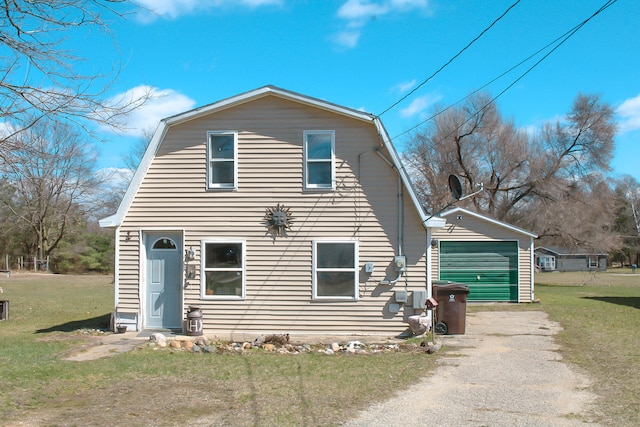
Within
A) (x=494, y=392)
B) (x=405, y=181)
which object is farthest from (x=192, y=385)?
(x=405, y=181)

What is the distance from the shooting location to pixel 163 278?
1345 centimetres

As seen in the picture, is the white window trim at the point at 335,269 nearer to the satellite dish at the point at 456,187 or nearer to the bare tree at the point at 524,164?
the satellite dish at the point at 456,187

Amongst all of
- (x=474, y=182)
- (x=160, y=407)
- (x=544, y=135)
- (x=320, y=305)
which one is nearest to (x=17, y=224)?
(x=474, y=182)

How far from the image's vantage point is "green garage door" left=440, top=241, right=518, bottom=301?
23.0 meters

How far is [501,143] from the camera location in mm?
35500

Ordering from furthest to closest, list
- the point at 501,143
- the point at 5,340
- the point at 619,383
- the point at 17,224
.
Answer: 1. the point at 17,224
2. the point at 501,143
3. the point at 5,340
4. the point at 619,383

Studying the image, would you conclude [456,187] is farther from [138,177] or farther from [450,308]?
[138,177]

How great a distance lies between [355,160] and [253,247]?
2852 millimetres

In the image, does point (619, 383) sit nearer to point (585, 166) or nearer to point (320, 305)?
point (320, 305)

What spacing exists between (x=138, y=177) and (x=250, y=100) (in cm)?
291

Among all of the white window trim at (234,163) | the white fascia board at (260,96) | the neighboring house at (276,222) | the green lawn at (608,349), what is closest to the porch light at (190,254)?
the neighboring house at (276,222)

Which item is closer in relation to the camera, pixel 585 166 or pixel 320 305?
pixel 320 305

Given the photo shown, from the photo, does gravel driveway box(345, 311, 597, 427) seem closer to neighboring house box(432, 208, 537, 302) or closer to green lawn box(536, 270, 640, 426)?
green lawn box(536, 270, 640, 426)

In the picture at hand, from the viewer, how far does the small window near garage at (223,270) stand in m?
13.1
